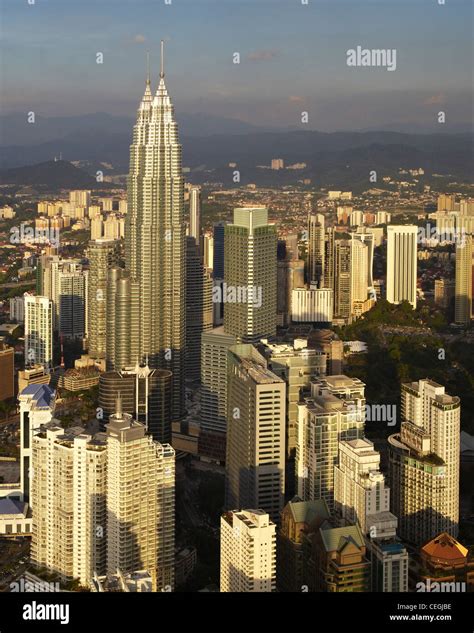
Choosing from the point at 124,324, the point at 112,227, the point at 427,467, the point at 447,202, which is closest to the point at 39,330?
the point at 124,324

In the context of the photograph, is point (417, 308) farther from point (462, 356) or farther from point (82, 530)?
point (82, 530)

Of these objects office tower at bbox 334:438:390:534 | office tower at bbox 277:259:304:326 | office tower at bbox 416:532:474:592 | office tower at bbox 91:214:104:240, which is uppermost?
office tower at bbox 91:214:104:240

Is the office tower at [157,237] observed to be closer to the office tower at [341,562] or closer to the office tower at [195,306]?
the office tower at [195,306]

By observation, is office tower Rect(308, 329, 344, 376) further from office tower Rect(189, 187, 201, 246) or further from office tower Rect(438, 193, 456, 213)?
office tower Rect(438, 193, 456, 213)

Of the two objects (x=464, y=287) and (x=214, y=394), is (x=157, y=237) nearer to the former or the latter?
(x=214, y=394)

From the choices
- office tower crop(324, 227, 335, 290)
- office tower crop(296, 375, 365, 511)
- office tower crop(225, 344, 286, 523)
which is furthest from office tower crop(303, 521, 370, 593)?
office tower crop(324, 227, 335, 290)

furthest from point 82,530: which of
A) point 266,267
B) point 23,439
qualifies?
point 266,267

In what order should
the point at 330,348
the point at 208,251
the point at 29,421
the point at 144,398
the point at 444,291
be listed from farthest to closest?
the point at 444,291 < the point at 208,251 < the point at 330,348 < the point at 144,398 < the point at 29,421
